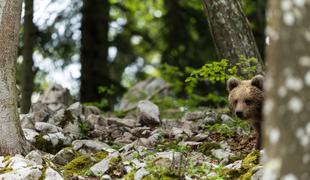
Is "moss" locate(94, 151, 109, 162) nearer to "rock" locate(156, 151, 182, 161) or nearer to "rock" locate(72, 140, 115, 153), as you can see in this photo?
"rock" locate(72, 140, 115, 153)

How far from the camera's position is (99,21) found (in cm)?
1617

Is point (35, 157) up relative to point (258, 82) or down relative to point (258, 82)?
down

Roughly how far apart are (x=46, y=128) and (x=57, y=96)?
3.95 m

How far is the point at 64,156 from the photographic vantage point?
7344mm

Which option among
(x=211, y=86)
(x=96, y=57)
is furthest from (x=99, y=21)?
(x=211, y=86)

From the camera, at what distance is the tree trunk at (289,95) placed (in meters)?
3.37

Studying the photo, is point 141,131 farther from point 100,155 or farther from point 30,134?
point 30,134

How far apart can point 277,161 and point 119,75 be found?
584 inches

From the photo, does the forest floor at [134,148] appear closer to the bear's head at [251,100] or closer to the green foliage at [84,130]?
the green foliage at [84,130]

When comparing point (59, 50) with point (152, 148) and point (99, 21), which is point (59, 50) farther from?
point (152, 148)

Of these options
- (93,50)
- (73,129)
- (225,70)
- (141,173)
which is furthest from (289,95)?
(93,50)

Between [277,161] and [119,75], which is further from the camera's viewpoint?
[119,75]

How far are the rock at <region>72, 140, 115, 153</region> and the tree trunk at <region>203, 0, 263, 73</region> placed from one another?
248 cm

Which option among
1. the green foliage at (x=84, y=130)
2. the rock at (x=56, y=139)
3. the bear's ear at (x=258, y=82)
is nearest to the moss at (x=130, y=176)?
the bear's ear at (x=258, y=82)
